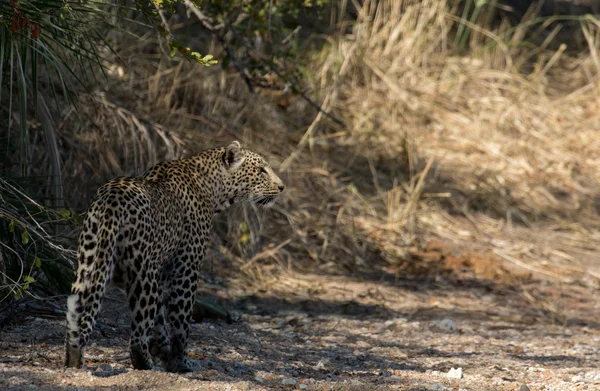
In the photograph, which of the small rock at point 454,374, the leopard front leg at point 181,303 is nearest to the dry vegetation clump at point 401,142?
the leopard front leg at point 181,303

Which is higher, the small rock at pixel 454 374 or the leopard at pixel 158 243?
the leopard at pixel 158 243

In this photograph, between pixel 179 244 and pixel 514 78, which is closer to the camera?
pixel 179 244

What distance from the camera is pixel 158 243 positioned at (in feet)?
16.0

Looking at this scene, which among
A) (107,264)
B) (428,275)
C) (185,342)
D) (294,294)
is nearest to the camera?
(107,264)

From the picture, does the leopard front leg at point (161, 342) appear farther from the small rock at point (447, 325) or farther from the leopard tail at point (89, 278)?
the small rock at point (447, 325)

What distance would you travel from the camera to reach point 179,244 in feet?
17.5

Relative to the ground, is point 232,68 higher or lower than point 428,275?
higher

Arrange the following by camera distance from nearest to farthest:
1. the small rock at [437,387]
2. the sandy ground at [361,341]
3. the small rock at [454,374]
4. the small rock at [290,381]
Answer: the sandy ground at [361,341], the small rock at [290,381], the small rock at [437,387], the small rock at [454,374]

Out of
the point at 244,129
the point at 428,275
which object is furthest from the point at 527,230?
the point at 244,129

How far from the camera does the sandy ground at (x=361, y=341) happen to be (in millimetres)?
4945

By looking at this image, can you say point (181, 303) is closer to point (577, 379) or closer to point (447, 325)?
point (577, 379)

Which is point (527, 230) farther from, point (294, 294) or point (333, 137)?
point (294, 294)

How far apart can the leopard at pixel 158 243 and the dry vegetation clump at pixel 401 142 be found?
6.65 feet

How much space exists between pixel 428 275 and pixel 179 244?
3.89 meters
